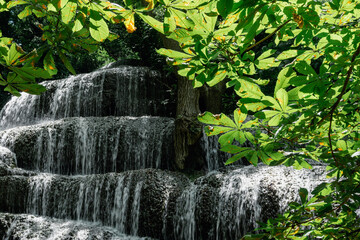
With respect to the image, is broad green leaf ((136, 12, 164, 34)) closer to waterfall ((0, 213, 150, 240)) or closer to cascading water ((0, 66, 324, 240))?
cascading water ((0, 66, 324, 240))

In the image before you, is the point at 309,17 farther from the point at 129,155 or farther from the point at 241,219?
the point at 129,155

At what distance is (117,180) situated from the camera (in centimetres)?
708

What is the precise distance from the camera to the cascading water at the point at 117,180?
595 centimetres

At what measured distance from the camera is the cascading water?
19.5 ft

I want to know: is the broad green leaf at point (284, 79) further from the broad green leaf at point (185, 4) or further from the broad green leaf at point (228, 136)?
the broad green leaf at point (185, 4)

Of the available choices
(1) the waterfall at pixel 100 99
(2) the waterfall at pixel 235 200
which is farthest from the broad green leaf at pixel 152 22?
(1) the waterfall at pixel 100 99

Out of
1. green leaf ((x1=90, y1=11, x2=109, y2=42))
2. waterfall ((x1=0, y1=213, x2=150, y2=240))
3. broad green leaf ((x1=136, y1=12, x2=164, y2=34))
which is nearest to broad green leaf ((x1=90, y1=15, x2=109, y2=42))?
green leaf ((x1=90, y1=11, x2=109, y2=42))

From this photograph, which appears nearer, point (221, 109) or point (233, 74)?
point (233, 74)

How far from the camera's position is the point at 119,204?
694 centimetres

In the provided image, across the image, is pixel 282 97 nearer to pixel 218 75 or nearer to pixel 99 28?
pixel 218 75

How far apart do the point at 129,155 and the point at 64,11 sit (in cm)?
825

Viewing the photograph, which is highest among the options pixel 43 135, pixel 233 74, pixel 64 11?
pixel 43 135

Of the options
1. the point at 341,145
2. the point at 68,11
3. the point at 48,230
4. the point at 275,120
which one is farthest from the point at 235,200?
the point at 68,11

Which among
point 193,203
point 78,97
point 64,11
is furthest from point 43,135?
point 64,11
